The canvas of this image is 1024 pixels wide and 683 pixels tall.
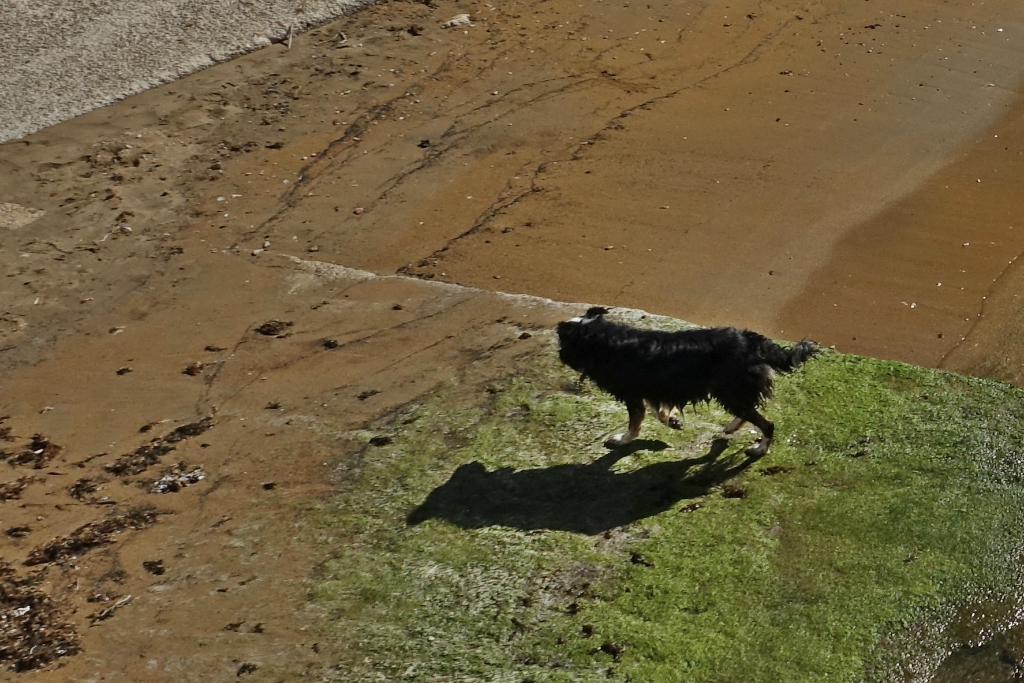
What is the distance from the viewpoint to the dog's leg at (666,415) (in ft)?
24.8

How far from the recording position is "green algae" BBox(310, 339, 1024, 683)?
620 centimetres

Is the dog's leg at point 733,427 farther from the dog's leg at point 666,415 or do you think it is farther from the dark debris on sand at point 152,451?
the dark debris on sand at point 152,451

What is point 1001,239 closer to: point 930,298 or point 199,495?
point 930,298

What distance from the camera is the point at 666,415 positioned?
7.82 m

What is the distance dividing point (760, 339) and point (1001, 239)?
4461 millimetres

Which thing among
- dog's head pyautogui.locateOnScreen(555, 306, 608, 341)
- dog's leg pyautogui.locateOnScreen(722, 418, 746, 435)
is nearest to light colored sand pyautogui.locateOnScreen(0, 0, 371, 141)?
dog's head pyautogui.locateOnScreen(555, 306, 608, 341)

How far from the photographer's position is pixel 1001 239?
10383 mm

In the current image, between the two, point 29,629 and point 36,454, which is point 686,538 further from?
point 36,454

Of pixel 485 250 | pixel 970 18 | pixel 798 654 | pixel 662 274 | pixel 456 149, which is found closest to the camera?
pixel 798 654

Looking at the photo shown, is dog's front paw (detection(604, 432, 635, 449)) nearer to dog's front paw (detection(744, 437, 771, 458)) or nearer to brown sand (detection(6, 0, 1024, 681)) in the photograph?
dog's front paw (detection(744, 437, 771, 458))

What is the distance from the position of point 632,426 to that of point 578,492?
2.03 ft

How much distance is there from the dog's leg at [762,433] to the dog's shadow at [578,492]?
0.16 ft

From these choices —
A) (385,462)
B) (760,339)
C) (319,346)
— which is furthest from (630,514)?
(319,346)

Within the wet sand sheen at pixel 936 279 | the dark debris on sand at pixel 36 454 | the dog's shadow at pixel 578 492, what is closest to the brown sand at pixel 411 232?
the wet sand sheen at pixel 936 279
